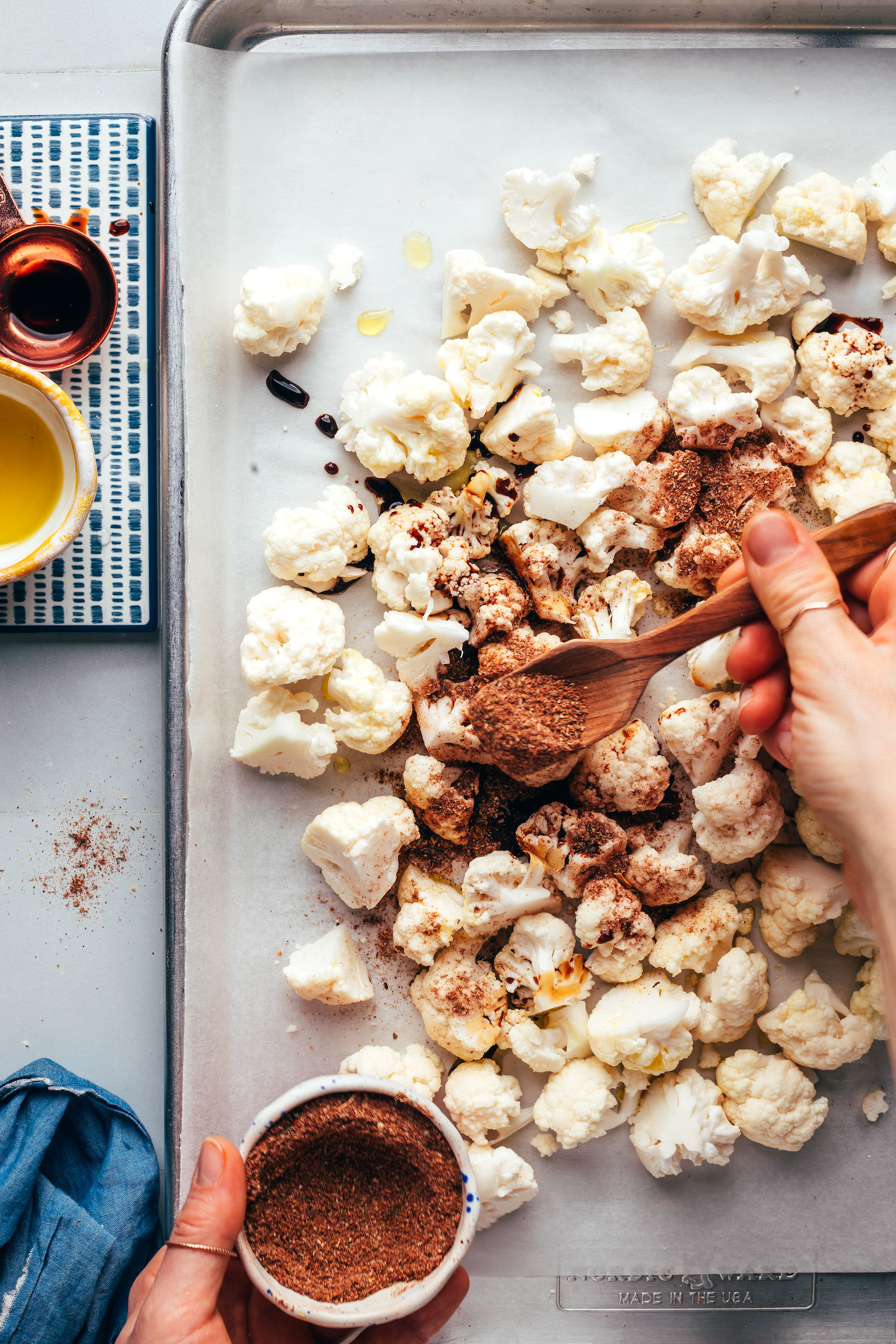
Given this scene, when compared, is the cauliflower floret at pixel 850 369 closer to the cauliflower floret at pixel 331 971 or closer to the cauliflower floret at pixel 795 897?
the cauliflower floret at pixel 795 897

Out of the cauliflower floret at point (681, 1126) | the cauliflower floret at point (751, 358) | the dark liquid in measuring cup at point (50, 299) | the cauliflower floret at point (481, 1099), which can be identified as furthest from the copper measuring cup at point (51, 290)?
the cauliflower floret at point (681, 1126)

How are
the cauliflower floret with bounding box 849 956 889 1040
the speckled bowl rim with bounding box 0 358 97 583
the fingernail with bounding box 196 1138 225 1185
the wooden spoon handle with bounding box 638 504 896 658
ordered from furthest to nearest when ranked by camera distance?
the cauliflower floret with bounding box 849 956 889 1040, the speckled bowl rim with bounding box 0 358 97 583, the wooden spoon handle with bounding box 638 504 896 658, the fingernail with bounding box 196 1138 225 1185

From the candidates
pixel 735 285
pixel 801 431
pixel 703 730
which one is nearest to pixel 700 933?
pixel 703 730

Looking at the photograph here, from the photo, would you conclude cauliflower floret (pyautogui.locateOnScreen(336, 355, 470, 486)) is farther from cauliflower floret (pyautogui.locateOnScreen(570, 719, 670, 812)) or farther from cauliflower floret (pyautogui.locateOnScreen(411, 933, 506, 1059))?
cauliflower floret (pyautogui.locateOnScreen(411, 933, 506, 1059))

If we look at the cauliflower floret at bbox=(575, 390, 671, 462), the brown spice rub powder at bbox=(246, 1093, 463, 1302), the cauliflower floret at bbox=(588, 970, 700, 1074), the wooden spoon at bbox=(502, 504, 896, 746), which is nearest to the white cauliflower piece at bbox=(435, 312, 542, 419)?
the cauliflower floret at bbox=(575, 390, 671, 462)

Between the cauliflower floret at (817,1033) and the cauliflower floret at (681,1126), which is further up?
the cauliflower floret at (817,1033)
